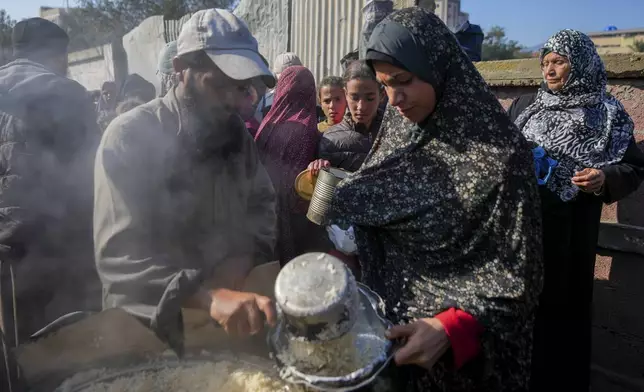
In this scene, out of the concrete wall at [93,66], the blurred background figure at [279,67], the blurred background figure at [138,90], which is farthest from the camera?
the concrete wall at [93,66]

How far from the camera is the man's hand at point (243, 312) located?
1.53 metres

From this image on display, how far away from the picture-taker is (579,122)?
2.96 metres

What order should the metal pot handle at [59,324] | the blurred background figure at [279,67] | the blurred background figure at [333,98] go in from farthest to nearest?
the blurred background figure at [279,67] → the blurred background figure at [333,98] → the metal pot handle at [59,324]

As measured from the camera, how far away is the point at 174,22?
9.06 meters

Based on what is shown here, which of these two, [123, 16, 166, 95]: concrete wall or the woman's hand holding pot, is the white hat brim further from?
[123, 16, 166, 95]: concrete wall

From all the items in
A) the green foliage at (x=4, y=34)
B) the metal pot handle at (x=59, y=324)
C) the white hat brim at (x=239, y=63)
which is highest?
the green foliage at (x=4, y=34)

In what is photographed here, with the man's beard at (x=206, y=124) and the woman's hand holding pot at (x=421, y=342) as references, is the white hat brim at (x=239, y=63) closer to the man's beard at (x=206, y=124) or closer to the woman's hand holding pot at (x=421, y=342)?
the man's beard at (x=206, y=124)

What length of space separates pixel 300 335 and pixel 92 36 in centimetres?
1277

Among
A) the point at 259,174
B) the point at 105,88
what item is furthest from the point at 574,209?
the point at 105,88

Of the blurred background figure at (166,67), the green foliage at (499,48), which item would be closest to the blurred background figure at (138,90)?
the blurred background figure at (166,67)

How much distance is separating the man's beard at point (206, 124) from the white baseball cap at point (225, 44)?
144 millimetres

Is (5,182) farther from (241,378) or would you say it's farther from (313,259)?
(313,259)

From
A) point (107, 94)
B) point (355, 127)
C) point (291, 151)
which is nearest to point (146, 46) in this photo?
point (107, 94)

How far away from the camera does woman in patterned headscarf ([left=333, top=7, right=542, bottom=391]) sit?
1676mm
